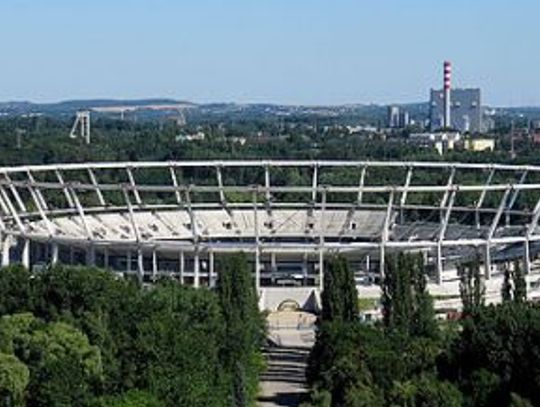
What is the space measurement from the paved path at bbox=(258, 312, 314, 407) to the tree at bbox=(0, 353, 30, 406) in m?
6.98

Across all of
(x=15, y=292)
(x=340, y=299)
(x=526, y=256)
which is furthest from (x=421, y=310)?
(x=526, y=256)

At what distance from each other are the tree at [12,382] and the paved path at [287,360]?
22.9ft

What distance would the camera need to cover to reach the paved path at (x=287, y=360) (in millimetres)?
34062

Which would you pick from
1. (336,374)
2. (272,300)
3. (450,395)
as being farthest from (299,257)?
(450,395)

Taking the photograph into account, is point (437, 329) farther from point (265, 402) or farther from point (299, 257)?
point (299, 257)

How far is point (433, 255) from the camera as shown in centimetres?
5222

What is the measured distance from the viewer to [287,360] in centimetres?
4003

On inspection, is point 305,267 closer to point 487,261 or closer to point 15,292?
point 487,261

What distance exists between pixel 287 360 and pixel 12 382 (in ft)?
45.1

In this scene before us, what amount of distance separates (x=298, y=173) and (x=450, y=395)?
237 feet

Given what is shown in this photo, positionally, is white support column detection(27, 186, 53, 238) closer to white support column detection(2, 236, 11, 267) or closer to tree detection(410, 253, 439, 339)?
white support column detection(2, 236, 11, 267)

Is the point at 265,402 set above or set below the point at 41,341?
below

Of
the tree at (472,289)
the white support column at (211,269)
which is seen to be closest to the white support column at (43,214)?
the white support column at (211,269)

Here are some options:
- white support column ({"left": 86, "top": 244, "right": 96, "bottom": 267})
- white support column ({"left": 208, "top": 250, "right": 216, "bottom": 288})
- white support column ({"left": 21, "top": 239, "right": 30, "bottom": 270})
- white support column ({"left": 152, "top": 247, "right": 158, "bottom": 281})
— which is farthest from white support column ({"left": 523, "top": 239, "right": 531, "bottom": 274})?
white support column ({"left": 21, "top": 239, "right": 30, "bottom": 270})
